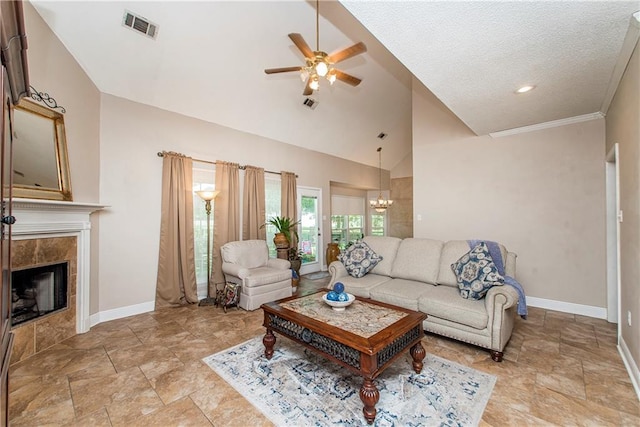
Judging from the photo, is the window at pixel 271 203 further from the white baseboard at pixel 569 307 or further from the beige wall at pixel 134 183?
the white baseboard at pixel 569 307

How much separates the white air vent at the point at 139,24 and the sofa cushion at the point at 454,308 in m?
4.12

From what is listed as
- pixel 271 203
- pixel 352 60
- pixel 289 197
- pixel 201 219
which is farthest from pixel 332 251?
pixel 352 60

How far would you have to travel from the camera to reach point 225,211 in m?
4.59

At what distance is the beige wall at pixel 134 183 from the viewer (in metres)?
3.51

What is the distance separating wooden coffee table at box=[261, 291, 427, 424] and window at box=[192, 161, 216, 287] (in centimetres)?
238

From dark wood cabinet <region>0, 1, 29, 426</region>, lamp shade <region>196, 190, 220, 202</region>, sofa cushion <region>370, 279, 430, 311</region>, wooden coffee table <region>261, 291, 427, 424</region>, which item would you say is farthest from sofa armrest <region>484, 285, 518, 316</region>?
lamp shade <region>196, 190, 220, 202</region>

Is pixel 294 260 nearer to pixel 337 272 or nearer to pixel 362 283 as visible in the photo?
pixel 337 272

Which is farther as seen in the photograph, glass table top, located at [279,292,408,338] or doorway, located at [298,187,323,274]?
doorway, located at [298,187,323,274]

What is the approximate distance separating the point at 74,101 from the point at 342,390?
157 inches

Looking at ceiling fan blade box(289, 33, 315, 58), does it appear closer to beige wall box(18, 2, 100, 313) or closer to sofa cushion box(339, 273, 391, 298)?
beige wall box(18, 2, 100, 313)

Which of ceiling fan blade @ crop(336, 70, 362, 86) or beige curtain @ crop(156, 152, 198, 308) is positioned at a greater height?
ceiling fan blade @ crop(336, 70, 362, 86)

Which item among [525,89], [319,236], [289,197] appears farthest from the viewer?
[319,236]

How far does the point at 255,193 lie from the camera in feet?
16.4

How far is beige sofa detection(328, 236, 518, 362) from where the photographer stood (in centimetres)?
247
